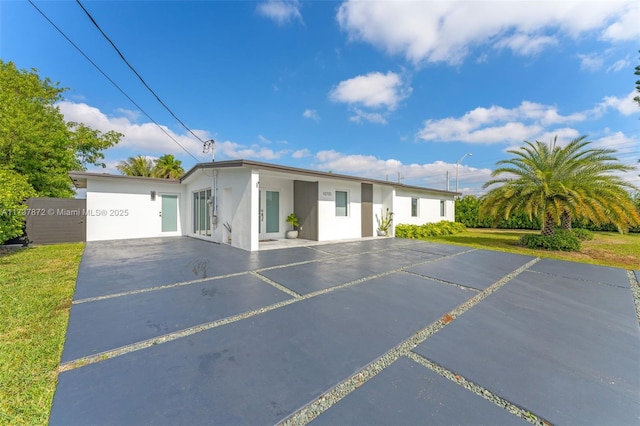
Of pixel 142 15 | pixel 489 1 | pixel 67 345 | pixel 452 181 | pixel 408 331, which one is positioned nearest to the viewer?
pixel 67 345

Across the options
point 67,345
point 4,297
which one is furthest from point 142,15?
point 67,345

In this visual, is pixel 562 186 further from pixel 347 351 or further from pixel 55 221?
pixel 55 221

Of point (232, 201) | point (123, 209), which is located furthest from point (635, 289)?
point (123, 209)

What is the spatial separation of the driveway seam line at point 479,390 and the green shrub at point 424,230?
37.2 ft

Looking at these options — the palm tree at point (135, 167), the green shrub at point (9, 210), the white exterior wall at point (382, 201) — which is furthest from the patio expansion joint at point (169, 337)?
the palm tree at point (135, 167)

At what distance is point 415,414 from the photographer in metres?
1.74

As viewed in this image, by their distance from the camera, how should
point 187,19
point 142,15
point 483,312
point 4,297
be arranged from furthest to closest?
point 187,19 → point 142,15 → point 4,297 → point 483,312

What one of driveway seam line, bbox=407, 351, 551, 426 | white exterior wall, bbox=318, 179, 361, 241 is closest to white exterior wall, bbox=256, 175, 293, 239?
white exterior wall, bbox=318, 179, 361, 241

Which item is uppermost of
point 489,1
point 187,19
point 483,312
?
point 187,19

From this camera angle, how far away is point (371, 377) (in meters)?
2.15

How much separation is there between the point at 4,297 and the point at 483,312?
7.56 metres

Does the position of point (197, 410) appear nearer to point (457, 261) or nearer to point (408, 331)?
point (408, 331)

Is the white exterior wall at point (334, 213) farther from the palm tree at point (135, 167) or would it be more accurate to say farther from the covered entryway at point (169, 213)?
the palm tree at point (135, 167)

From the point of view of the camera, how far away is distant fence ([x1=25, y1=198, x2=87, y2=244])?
9539mm
